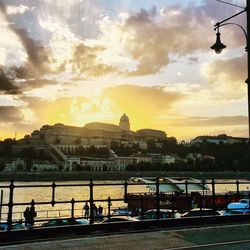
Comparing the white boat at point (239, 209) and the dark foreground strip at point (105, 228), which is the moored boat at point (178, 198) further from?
the dark foreground strip at point (105, 228)

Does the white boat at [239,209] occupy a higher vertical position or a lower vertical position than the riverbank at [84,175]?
lower

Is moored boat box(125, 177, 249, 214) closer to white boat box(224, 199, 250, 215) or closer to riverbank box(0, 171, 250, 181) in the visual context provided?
white boat box(224, 199, 250, 215)

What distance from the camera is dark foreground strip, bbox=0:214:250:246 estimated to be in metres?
9.23

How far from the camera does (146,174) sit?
530 ft

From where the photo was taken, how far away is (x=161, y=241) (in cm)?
934

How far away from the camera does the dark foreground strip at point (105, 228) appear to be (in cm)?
923

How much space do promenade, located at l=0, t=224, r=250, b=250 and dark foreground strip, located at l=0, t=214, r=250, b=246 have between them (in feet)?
1.18

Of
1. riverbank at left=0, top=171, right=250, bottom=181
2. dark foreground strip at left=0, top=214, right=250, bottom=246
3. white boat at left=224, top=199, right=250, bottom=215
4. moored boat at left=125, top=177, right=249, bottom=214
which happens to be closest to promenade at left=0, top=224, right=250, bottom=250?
dark foreground strip at left=0, top=214, right=250, bottom=246

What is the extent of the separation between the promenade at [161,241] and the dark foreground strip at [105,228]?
361 mm

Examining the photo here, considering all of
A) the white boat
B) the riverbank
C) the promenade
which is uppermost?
the riverbank

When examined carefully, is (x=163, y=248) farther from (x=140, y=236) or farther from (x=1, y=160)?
(x=1, y=160)

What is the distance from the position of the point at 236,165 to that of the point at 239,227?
18043 cm

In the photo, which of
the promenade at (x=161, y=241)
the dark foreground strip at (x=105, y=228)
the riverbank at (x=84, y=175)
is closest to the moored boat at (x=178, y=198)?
the dark foreground strip at (x=105, y=228)

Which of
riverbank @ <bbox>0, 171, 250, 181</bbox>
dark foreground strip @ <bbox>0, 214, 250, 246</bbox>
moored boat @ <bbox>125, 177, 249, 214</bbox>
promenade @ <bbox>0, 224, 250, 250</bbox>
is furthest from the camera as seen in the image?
riverbank @ <bbox>0, 171, 250, 181</bbox>
